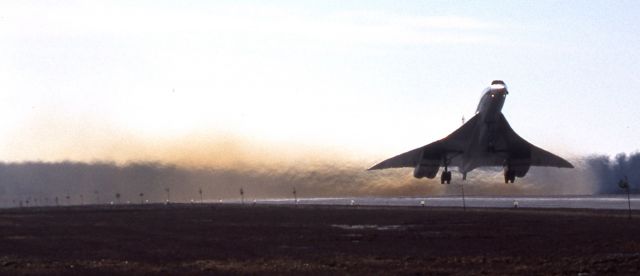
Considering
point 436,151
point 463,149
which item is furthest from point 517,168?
point 436,151

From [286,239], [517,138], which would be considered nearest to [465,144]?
[517,138]

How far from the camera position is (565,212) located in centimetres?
6078

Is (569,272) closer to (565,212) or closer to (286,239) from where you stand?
(286,239)

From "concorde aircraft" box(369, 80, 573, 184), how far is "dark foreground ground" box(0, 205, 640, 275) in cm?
310

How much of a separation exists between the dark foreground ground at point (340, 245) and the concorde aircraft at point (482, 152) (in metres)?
3.10

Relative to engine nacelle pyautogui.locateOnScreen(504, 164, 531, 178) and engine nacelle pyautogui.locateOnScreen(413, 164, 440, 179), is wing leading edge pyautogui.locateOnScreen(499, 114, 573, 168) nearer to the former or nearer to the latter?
engine nacelle pyautogui.locateOnScreen(504, 164, 531, 178)

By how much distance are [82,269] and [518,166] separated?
3644 centimetres

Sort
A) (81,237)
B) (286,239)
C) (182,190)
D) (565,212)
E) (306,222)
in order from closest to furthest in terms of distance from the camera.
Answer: (286,239) < (81,237) < (306,222) < (565,212) < (182,190)

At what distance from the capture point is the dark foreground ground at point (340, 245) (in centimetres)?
2920

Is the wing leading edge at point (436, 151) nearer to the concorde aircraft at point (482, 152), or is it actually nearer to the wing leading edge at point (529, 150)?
the concorde aircraft at point (482, 152)

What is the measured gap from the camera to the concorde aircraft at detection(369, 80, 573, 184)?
190 ft

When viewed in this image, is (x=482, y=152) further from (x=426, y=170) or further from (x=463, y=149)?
(x=426, y=170)

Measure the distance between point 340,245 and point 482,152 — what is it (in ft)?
81.7

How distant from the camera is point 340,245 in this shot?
38.2 m
